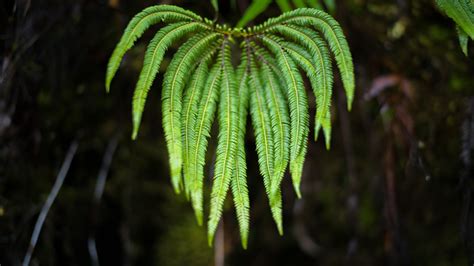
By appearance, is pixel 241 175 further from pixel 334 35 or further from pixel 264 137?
pixel 334 35

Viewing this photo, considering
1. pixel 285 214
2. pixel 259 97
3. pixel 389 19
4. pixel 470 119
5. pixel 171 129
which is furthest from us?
pixel 285 214

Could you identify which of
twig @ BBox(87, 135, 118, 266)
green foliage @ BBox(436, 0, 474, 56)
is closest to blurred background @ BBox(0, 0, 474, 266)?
twig @ BBox(87, 135, 118, 266)

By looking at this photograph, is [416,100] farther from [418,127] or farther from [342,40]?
[342,40]

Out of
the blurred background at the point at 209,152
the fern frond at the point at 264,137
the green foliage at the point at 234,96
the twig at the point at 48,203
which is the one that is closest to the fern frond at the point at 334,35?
the green foliage at the point at 234,96

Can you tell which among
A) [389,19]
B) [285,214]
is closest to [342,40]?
[389,19]

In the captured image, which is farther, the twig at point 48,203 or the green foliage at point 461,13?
the twig at point 48,203

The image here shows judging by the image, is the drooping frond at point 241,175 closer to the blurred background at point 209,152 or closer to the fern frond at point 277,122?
the fern frond at point 277,122
